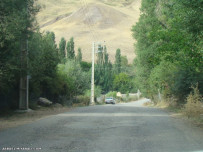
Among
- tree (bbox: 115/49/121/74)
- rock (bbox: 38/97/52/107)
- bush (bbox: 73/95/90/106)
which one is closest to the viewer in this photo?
rock (bbox: 38/97/52/107)

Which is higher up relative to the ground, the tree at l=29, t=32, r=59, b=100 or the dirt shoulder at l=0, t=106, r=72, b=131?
the tree at l=29, t=32, r=59, b=100

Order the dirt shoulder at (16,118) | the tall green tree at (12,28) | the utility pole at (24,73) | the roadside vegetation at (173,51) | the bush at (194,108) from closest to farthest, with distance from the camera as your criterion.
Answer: the roadside vegetation at (173,51) → the tall green tree at (12,28) → the dirt shoulder at (16,118) → the bush at (194,108) → the utility pole at (24,73)

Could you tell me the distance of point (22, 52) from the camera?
22406mm

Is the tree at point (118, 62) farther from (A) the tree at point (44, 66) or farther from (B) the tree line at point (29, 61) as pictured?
(A) the tree at point (44, 66)

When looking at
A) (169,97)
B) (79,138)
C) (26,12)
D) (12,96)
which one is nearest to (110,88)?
(169,97)

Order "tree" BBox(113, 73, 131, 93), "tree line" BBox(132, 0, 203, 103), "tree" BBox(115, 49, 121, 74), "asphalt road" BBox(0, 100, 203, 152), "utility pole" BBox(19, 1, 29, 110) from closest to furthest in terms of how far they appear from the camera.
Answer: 1. "asphalt road" BBox(0, 100, 203, 152)
2. "tree line" BBox(132, 0, 203, 103)
3. "utility pole" BBox(19, 1, 29, 110)
4. "tree" BBox(115, 49, 121, 74)
5. "tree" BBox(113, 73, 131, 93)

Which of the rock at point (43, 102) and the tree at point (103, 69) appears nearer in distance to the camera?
the rock at point (43, 102)

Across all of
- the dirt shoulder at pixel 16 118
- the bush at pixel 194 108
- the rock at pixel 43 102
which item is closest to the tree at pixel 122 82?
the rock at pixel 43 102

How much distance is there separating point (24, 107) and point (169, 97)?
59.4ft

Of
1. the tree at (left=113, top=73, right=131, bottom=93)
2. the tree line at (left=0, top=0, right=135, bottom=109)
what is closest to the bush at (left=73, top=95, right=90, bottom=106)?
the tree line at (left=0, top=0, right=135, bottom=109)

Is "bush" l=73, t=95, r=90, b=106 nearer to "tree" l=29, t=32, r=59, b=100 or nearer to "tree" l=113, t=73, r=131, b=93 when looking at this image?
"tree" l=29, t=32, r=59, b=100

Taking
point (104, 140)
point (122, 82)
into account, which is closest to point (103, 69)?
point (122, 82)

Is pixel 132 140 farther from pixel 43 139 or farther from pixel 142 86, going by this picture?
pixel 142 86

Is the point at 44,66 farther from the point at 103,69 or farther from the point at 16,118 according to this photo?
the point at 103,69
